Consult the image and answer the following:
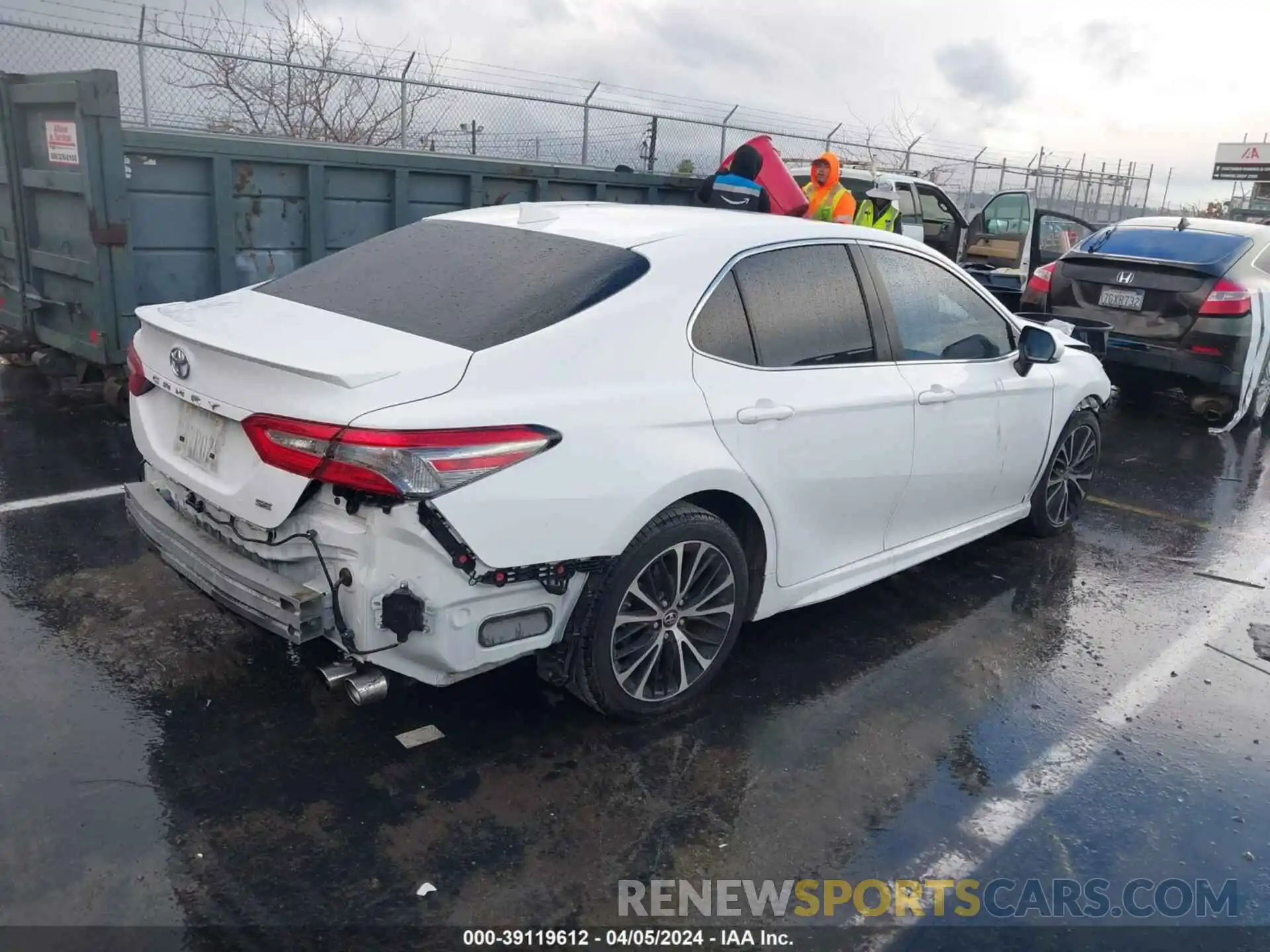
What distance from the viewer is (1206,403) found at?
893 centimetres

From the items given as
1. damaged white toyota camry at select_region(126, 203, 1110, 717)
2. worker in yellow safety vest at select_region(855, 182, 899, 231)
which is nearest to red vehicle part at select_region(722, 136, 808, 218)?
worker in yellow safety vest at select_region(855, 182, 899, 231)

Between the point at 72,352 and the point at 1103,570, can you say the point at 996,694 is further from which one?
the point at 72,352

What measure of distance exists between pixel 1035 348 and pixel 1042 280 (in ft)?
16.8

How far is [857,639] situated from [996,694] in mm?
632

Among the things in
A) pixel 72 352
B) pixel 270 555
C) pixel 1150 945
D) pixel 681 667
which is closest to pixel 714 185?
pixel 72 352

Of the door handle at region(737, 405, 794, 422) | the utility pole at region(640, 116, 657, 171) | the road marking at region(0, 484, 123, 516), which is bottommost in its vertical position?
the road marking at region(0, 484, 123, 516)

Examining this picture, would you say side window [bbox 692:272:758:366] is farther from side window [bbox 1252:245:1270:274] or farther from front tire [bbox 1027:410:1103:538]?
side window [bbox 1252:245:1270:274]

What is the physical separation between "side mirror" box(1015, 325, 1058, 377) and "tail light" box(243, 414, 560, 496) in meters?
2.96

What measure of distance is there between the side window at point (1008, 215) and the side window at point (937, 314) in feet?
32.2

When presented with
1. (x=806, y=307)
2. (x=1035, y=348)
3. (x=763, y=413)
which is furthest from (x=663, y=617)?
(x=1035, y=348)

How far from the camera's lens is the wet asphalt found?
2.84 meters

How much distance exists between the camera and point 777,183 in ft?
27.4

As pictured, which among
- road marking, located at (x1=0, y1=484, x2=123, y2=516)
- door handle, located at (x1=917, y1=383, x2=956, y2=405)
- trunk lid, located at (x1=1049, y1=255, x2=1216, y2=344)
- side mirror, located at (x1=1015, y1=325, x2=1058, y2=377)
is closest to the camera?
door handle, located at (x1=917, y1=383, x2=956, y2=405)

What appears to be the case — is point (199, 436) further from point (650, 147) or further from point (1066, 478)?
point (650, 147)
